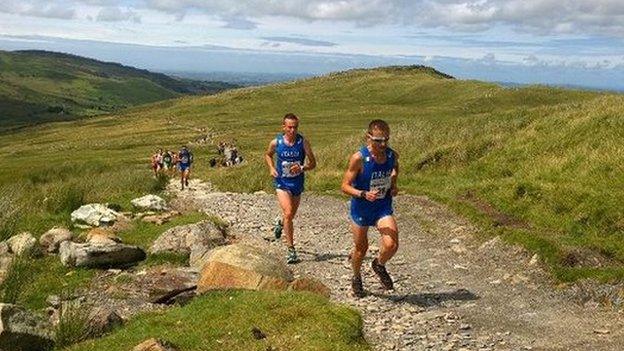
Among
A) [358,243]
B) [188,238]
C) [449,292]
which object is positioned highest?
[358,243]

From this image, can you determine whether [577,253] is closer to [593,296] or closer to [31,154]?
[593,296]

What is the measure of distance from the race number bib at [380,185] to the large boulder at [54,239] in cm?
1055

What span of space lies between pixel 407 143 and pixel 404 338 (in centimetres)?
2653

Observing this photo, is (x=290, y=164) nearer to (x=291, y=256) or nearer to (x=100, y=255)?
(x=291, y=256)

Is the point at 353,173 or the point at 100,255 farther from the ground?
the point at 353,173

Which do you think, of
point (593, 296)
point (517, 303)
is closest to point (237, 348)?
point (517, 303)

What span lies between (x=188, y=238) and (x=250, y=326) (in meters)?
7.84

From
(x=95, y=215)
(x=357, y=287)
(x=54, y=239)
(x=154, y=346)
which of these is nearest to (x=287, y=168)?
(x=357, y=287)

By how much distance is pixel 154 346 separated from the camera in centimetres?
921

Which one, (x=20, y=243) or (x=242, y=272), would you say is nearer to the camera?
(x=242, y=272)

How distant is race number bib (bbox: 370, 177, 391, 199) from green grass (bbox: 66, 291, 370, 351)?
6.78ft

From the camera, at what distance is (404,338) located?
10234mm

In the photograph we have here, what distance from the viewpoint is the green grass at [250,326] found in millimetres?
9578

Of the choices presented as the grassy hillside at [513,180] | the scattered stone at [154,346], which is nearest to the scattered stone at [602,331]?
the grassy hillside at [513,180]
